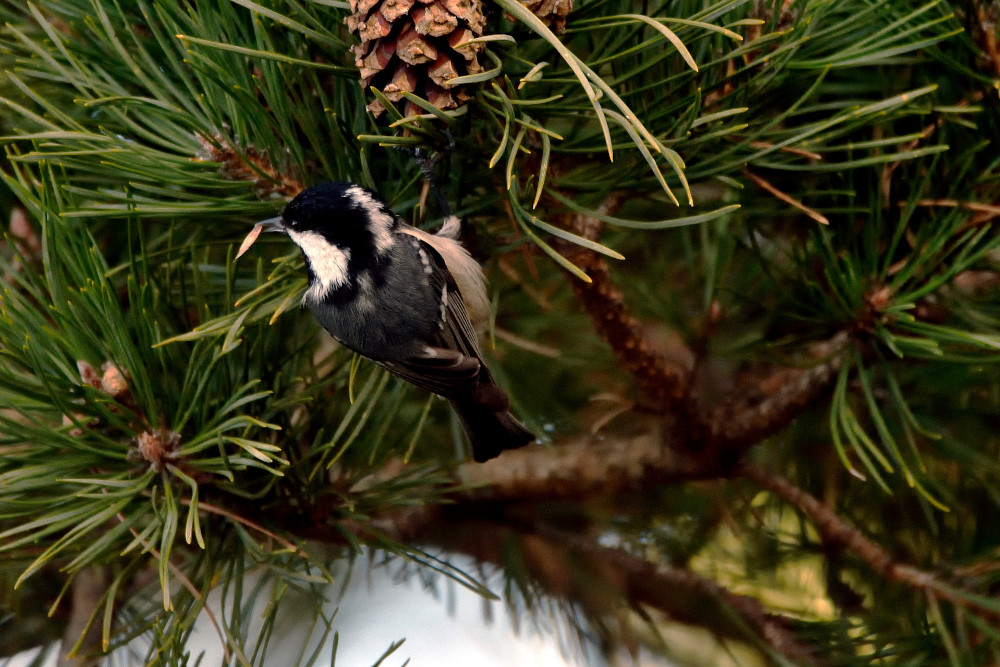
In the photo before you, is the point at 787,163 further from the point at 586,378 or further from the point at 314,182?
the point at 586,378

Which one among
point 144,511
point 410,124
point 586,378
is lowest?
point 144,511

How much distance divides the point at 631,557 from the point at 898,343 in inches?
16.9

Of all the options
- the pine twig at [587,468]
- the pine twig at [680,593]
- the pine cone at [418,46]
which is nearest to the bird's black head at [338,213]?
the pine cone at [418,46]

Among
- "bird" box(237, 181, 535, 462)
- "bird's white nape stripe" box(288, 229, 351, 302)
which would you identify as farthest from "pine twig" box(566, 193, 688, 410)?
"bird's white nape stripe" box(288, 229, 351, 302)

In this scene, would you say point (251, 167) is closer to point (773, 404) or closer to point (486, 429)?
point (486, 429)

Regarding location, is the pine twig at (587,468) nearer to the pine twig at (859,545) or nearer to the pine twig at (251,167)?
the pine twig at (859,545)

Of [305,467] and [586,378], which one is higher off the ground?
[586,378]

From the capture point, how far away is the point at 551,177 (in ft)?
2.30

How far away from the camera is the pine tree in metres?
0.62

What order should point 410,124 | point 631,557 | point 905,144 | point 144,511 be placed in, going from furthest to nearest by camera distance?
point 631,557 < point 905,144 < point 144,511 < point 410,124

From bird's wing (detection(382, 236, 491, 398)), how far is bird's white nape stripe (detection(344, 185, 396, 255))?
0.03 metres

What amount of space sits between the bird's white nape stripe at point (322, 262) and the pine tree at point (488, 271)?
21mm

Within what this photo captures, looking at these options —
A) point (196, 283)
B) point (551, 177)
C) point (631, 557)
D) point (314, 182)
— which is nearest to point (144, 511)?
point (196, 283)

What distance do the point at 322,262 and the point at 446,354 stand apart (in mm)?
147
